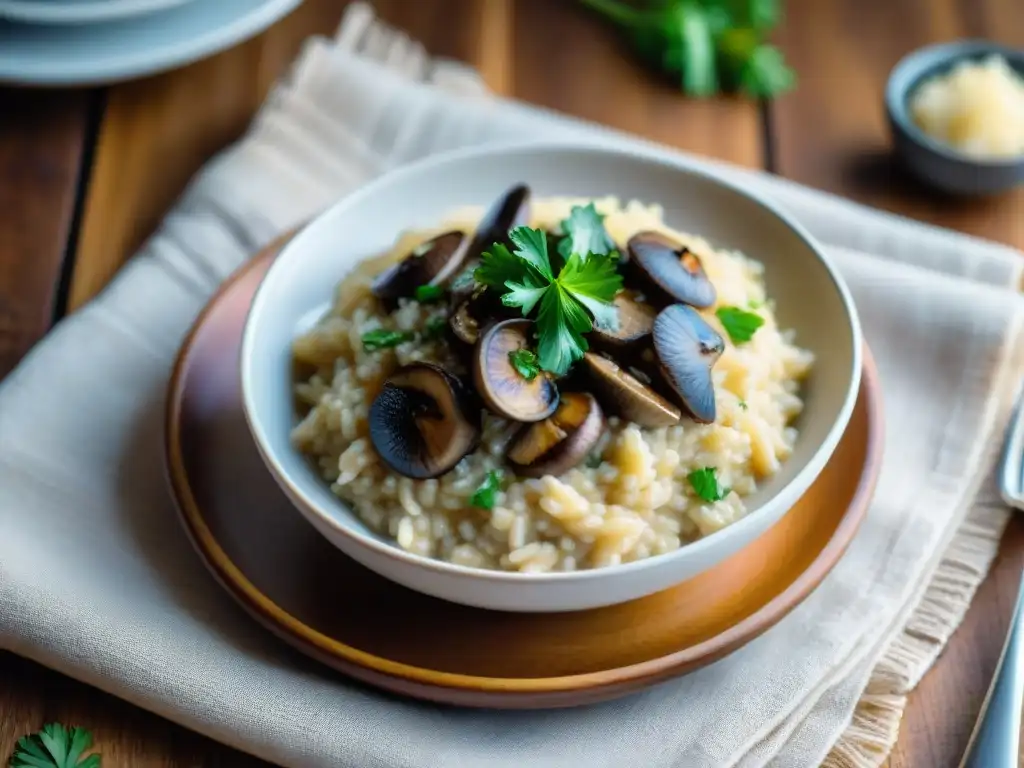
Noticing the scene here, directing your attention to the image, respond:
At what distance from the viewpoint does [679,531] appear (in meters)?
2.57

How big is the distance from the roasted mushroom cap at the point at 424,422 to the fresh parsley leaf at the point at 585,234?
1.45 ft

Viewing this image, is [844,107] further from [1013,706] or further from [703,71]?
[1013,706]

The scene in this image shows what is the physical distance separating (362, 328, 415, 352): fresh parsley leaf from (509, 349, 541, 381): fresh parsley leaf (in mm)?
333

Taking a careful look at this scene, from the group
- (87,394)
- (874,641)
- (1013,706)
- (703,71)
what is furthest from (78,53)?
(1013,706)

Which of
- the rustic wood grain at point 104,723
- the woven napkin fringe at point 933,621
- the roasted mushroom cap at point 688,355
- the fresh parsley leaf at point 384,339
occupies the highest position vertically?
the roasted mushroom cap at point 688,355

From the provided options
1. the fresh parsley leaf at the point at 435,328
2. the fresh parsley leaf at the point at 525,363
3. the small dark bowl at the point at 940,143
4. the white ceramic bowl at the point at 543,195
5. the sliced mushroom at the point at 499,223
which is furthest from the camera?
the small dark bowl at the point at 940,143

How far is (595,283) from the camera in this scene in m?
2.59

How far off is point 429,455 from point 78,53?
2.26 meters

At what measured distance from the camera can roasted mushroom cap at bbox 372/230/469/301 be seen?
2807mm

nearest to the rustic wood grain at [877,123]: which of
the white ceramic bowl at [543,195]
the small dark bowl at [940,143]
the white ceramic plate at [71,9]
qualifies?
the small dark bowl at [940,143]

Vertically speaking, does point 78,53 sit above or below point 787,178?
below

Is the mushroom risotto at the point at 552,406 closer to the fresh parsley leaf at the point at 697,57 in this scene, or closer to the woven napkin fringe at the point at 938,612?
the woven napkin fringe at the point at 938,612

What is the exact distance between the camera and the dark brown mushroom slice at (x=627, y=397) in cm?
251

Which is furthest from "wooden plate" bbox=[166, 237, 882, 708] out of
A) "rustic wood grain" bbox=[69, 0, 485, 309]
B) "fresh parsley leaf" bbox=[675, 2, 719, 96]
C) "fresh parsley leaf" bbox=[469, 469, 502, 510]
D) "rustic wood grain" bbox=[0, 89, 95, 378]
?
"fresh parsley leaf" bbox=[675, 2, 719, 96]
